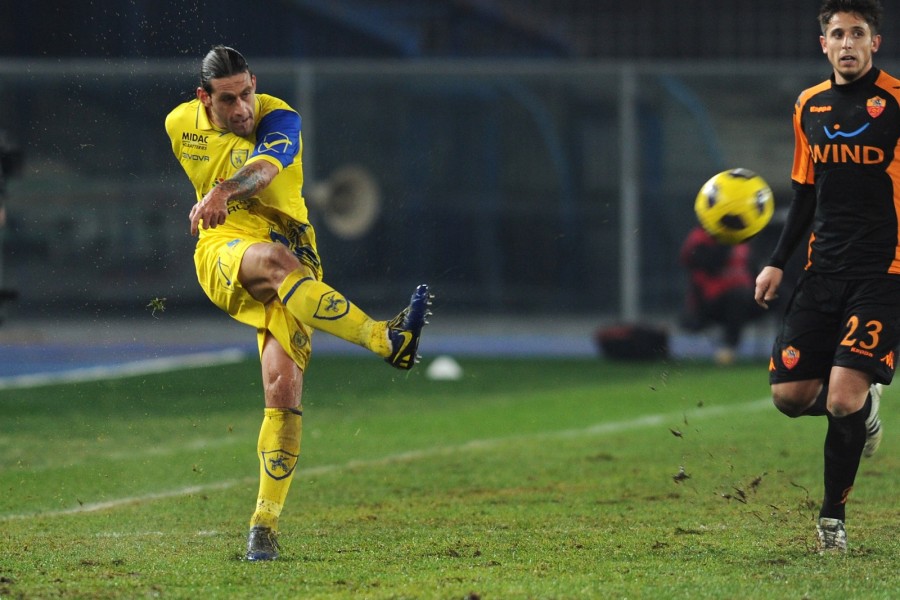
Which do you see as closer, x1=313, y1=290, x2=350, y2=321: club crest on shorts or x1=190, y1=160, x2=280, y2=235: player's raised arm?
x1=190, y1=160, x2=280, y2=235: player's raised arm

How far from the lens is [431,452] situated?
948cm

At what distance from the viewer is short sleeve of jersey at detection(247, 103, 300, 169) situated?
579 centimetres

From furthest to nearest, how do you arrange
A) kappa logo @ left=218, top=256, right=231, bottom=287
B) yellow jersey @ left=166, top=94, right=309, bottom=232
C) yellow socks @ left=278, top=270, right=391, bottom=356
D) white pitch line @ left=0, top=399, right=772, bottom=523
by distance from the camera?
white pitch line @ left=0, top=399, right=772, bottom=523 → yellow jersey @ left=166, top=94, right=309, bottom=232 → kappa logo @ left=218, top=256, right=231, bottom=287 → yellow socks @ left=278, top=270, right=391, bottom=356

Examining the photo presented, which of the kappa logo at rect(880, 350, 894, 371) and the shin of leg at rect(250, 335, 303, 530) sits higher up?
the kappa logo at rect(880, 350, 894, 371)

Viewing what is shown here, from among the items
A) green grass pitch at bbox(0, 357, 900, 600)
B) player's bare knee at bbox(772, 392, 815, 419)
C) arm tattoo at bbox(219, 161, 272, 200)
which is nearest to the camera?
green grass pitch at bbox(0, 357, 900, 600)

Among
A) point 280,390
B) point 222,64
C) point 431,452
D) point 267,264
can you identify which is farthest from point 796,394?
point 431,452

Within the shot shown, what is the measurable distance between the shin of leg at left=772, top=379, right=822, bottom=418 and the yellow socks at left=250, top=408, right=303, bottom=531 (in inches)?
76.7

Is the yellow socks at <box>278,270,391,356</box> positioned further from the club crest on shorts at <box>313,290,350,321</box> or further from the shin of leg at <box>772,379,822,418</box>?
the shin of leg at <box>772,379,822,418</box>

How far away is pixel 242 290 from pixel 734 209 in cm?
215

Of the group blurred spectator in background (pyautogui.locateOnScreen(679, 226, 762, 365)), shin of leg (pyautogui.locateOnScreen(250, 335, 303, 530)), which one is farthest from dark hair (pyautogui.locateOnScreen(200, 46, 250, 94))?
blurred spectator in background (pyautogui.locateOnScreen(679, 226, 762, 365))

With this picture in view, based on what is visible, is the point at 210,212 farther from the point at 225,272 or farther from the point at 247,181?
the point at 225,272

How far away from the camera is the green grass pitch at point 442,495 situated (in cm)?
518

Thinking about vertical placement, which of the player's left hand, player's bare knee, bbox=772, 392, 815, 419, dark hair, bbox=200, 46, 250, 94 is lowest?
player's bare knee, bbox=772, 392, 815, 419

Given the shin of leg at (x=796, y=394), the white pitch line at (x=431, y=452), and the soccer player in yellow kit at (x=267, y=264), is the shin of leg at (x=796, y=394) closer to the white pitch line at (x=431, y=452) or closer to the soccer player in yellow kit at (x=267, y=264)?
the soccer player in yellow kit at (x=267, y=264)
